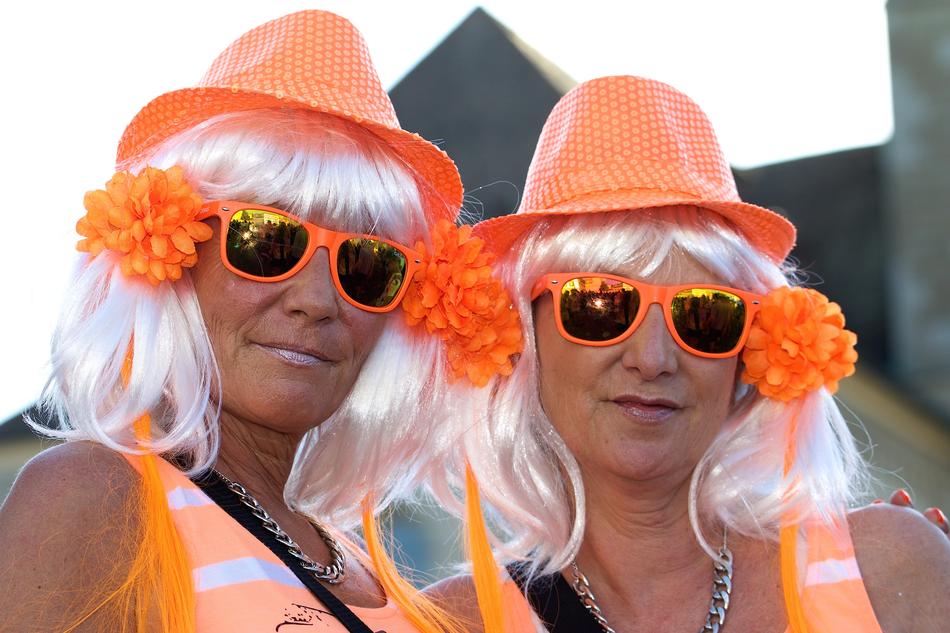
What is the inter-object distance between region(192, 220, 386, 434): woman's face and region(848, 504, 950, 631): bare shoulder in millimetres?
1320

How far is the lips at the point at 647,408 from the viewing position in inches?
99.2

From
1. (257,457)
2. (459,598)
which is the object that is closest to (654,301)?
(459,598)

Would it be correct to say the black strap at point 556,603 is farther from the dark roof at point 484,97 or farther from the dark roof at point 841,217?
the dark roof at point 841,217

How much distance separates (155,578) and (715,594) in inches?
52.7

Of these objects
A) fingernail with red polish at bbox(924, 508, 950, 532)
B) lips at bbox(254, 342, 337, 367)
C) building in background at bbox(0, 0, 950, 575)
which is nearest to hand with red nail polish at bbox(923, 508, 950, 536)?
fingernail with red polish at bbox(924, 508, 950, 532)

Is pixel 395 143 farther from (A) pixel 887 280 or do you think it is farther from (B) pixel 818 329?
(A) pixel 887 280

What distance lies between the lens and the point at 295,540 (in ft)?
7.77

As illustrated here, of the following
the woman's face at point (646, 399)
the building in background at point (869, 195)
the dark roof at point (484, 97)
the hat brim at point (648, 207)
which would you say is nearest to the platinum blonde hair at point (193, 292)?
the hat brim at point (648, 207)

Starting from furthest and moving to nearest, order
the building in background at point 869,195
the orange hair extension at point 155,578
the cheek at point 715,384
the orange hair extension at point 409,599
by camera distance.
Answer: the building in background at point 869,195, the cheek at point 715,384, the orange hair extension at point 409,599, the orange hair extension at point 155,578

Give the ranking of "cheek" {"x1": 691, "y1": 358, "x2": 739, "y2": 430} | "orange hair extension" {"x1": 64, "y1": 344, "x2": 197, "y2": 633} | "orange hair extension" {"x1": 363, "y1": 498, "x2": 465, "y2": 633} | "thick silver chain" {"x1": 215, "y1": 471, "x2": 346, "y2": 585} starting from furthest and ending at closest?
"cheek" {"x1": 691, "y1": 358, "x2": 739, "y2": 430} → "orange hair extension" {"x1": 363, "y1": 498, "x2": 465, "y2": 633} → "thick silver chain" {"x1": 215, "y1": 471, "x2": 346, "y2": 585} → "orange hair extension" {"x1": 64, "y1": 344, "x2": 197, "y2": 633}

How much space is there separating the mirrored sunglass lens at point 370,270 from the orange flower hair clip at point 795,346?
932 mm

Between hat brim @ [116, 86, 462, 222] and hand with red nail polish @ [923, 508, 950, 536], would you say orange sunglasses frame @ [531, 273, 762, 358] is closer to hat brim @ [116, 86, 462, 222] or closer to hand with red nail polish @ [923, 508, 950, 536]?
hat brim @ [116, 86, 462, 222]

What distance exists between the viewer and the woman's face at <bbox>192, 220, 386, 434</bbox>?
2.22 meters

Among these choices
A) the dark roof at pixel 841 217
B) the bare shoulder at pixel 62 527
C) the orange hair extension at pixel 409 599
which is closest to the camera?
the bare shoulder at pixel 62 527
